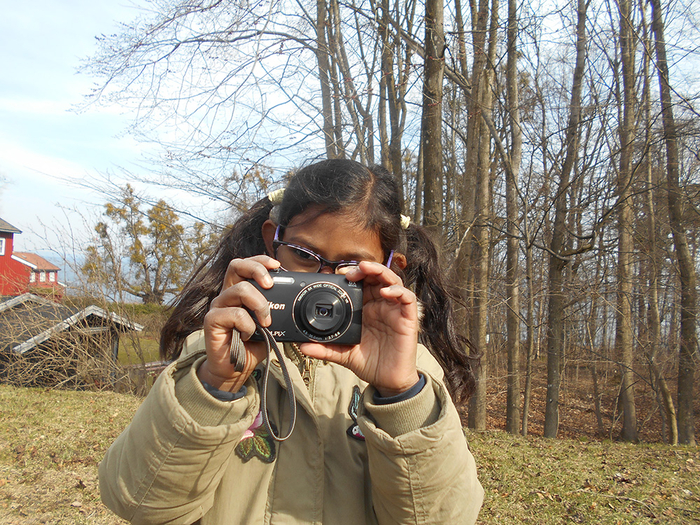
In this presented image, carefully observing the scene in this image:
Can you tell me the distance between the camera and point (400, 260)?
1.75 metres

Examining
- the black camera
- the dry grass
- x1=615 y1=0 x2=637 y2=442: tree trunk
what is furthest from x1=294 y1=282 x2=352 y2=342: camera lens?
x1=615 y1=0 x2=637 y2=442: tree trunk

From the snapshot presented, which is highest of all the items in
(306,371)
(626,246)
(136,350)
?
(626,246)

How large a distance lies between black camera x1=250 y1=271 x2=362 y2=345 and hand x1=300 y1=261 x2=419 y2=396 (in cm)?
4

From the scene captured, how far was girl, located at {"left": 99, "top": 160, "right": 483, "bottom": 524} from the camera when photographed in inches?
41.3

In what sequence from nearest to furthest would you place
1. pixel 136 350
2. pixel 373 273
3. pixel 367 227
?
pixel 373 273 → pixel 367 227 → pixel 136 350

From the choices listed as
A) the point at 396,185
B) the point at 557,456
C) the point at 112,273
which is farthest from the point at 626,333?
the point at 112,273

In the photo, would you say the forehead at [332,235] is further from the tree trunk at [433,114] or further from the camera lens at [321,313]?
the tree trunk at [433,114]

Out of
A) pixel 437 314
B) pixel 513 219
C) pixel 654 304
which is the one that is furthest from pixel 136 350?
pixel 654 304

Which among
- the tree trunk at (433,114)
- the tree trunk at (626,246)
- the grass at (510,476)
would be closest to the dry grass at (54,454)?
the grass at (510,476)

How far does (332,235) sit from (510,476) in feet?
11.9

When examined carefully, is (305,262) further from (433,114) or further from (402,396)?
(433,114)

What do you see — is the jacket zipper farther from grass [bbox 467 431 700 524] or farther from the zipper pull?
grass [bbox 467 431 700 524]

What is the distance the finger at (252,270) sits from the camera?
3.98 ft

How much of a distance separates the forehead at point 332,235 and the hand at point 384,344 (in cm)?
15
